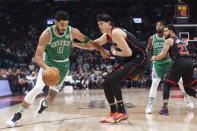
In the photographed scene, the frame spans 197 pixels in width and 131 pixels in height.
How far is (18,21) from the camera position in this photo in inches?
857

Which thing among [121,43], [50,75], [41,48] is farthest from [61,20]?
[121,43]

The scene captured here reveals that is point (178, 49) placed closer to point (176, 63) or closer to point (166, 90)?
point (176, 63)

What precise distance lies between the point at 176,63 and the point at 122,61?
1272 millimetres

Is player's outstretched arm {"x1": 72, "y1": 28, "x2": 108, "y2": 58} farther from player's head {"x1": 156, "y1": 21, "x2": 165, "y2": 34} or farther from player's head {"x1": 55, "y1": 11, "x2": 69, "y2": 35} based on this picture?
player's head {"x1": 156, "y1": 21, "x2": 165, "y2": 34}

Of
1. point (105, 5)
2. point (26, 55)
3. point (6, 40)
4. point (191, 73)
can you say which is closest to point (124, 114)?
point (191, 73)

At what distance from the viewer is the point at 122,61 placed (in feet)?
12.6

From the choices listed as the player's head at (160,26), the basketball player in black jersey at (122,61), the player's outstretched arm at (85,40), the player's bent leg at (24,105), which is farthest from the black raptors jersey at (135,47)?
the player's bent leg at (24,105)

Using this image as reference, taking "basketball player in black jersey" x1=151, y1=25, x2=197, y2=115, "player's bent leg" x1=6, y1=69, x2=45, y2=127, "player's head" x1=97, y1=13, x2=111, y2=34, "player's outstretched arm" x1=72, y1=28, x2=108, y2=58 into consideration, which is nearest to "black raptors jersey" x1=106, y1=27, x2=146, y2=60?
"player's head" x1=97, y1=13, x2=111, y2=34

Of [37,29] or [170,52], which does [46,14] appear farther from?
[170,52]

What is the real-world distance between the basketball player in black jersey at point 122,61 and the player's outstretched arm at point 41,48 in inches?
31.8

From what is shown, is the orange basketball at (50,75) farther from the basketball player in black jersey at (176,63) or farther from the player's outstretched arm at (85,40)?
the basketball player in black jersey at (176,63)

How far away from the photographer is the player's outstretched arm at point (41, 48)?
3.31 metres

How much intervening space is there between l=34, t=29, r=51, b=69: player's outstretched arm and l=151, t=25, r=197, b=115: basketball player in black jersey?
200 cm

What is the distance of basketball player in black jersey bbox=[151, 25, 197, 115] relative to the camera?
4.46 metres
